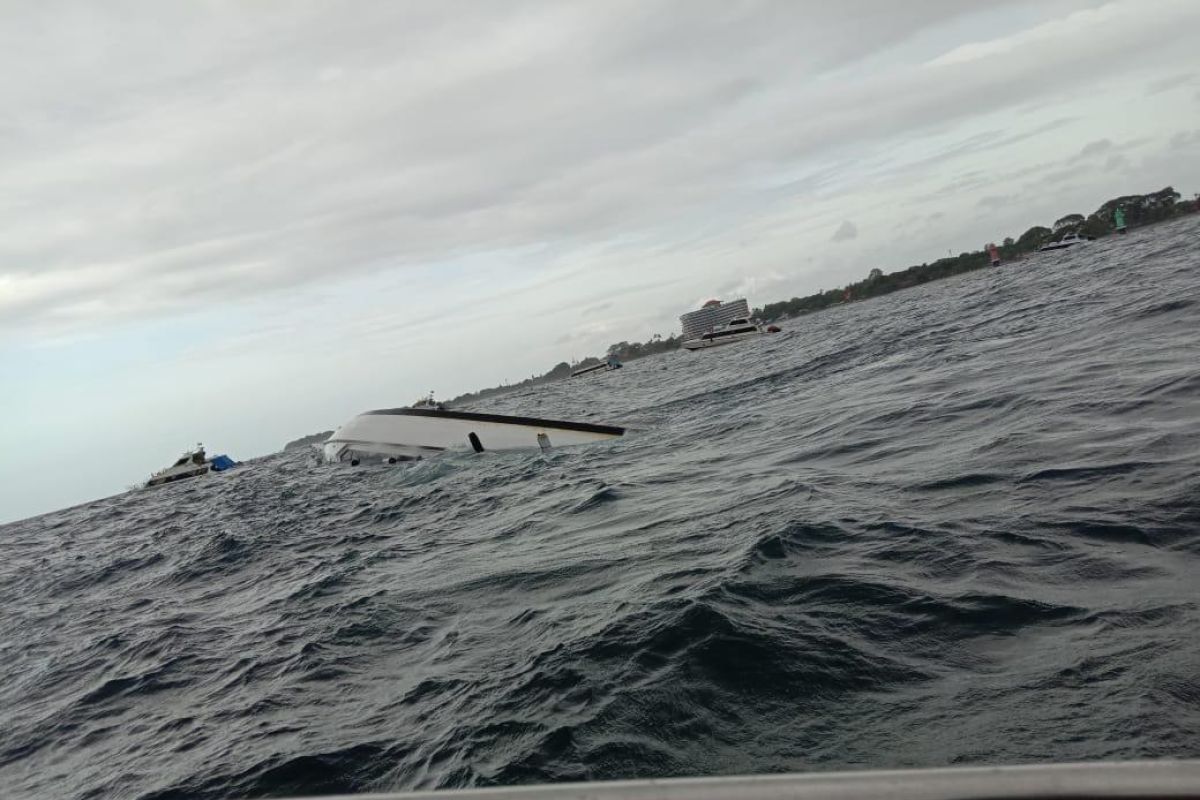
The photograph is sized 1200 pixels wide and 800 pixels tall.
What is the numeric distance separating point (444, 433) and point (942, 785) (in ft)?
69.8

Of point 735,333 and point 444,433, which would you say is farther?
point 735,333

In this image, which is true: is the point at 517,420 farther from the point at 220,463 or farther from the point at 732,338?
the point at 732,338

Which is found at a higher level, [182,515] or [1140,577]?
[182,515]

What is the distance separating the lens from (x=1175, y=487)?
5.74 m

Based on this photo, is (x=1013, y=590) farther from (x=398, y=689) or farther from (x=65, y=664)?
(x=65, y=664)

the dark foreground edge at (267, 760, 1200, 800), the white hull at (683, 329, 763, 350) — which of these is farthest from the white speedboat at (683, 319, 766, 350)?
the dark foreground edge at (267, 760, 1200, 800)

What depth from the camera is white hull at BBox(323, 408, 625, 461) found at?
20031 millimetres

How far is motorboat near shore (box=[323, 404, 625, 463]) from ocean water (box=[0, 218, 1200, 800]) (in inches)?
274

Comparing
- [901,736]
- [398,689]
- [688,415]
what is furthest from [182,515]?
[901,736]

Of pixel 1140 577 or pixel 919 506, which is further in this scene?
pixel 919 506

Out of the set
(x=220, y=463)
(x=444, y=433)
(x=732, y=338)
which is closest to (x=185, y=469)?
(x=220, y=463)

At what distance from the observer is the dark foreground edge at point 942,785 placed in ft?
4.67

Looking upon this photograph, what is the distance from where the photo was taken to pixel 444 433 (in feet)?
72.5

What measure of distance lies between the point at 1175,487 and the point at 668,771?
4922mm
